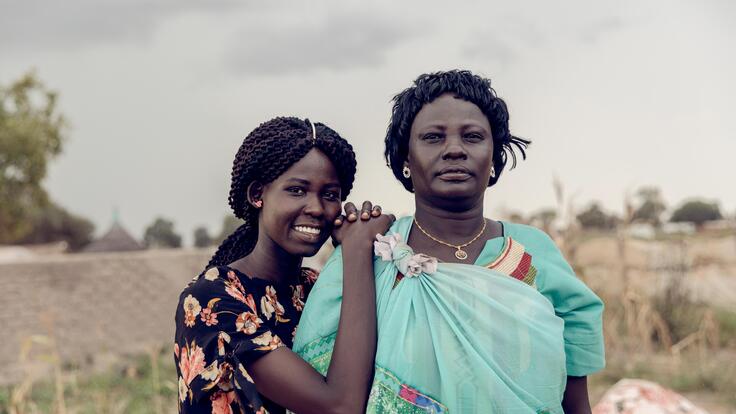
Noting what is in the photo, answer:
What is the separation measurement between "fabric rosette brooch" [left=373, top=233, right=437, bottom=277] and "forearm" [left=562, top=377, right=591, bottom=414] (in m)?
0.56

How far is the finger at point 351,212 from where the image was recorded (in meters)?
2.12

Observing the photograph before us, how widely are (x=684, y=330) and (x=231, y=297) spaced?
7678mm

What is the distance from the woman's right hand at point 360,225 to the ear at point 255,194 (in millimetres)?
273

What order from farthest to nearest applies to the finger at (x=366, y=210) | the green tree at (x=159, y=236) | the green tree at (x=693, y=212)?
the green tree at (x=693, y=212) < the green tree at (x=159, y=236) < the finger at (x=366, y=210)

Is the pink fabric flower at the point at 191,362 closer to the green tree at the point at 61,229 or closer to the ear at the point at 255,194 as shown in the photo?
the ear at the point at 255,194

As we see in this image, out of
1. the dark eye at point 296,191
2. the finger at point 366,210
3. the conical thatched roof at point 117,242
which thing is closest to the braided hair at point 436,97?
the finger at point 366,210

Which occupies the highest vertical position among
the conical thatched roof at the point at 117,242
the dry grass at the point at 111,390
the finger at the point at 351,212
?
the finger at the point at 351,212

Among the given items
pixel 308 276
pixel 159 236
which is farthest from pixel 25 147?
pixel 308 276

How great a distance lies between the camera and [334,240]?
Result: 2.19 meters

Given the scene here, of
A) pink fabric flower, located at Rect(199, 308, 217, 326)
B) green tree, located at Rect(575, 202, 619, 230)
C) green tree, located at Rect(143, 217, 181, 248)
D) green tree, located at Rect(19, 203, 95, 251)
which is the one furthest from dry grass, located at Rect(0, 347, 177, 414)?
green tree, located at Rect(19, 203, 95, 251)

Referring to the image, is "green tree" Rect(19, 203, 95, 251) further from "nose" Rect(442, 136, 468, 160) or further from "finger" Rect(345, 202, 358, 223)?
"nose" Rect(442, 136, 468, 160)

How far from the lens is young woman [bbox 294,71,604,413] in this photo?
191cm

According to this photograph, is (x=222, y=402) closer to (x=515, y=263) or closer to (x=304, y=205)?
(x=304, y=205)

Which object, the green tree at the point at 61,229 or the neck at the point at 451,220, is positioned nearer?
the neck at the point at 451,220
